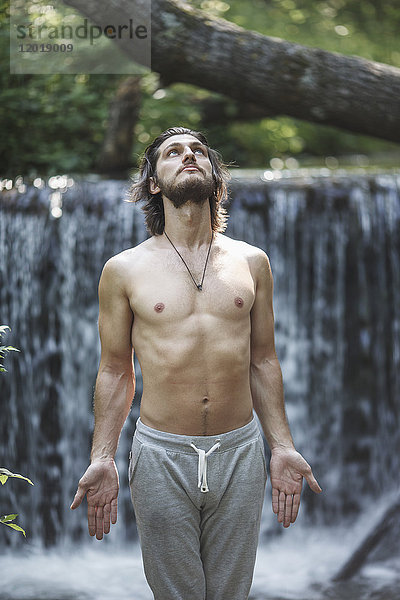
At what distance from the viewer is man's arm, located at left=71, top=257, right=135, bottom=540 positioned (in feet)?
8.62

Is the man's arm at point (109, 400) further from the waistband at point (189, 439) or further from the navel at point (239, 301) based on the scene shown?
the navel at point (239, 301)

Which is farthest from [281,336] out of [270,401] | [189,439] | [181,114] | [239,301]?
[181,114]

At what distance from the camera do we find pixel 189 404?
2.59 meters

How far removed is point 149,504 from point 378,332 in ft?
12.0

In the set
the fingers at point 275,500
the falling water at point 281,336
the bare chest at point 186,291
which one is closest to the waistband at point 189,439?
the fingers at point 275,500

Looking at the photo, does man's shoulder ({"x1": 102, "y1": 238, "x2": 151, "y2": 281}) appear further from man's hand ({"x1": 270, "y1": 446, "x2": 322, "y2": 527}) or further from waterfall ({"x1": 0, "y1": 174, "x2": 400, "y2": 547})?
waterfall ({"x1": 0, "y1": 174, "x2": 400, "y2": 547})

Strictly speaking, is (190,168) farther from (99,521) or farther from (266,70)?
(266,70)

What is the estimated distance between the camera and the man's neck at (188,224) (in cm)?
269

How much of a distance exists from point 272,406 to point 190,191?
0.79 m

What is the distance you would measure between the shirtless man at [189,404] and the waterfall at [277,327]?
3.03m

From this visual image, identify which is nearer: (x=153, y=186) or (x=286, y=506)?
(x=286, y=506)

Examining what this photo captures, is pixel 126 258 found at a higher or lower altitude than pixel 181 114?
higher

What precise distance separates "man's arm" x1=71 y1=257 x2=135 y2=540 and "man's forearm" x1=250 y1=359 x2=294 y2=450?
1.50 ft

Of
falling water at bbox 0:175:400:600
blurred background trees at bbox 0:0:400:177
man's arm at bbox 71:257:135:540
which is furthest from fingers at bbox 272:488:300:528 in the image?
falling water at bbox 0:175:400:600
